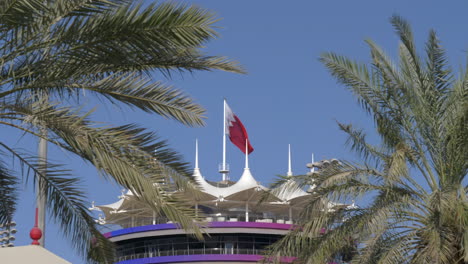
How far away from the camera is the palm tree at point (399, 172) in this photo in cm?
1986

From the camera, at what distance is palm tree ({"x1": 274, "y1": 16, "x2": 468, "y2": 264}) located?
1986 cm

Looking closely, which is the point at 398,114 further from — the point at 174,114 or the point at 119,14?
the point at 119,14

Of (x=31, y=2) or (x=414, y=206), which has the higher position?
(x=31, y=2)

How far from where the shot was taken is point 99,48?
12.4 meters

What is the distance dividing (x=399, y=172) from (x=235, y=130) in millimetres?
45590

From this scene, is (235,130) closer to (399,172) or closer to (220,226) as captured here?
(220,226)

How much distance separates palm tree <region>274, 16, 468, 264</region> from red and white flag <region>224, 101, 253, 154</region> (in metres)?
41.9

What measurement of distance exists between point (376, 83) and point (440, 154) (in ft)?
7.98

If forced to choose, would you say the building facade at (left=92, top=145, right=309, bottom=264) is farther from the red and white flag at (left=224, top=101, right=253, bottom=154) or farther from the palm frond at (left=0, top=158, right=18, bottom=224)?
the palm frond at (left=0, top=158, right=18, bottom=224)

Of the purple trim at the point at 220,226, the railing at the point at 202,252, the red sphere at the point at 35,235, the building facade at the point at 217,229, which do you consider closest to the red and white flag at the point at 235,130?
the building facade at the point at 217,229

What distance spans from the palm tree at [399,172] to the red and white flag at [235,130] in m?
41.9

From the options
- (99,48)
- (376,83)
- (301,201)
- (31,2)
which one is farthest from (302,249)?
(301,201)

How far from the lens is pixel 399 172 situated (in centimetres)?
1900

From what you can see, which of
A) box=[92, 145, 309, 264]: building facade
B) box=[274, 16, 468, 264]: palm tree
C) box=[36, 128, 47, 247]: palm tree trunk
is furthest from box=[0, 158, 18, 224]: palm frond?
box=[92, 145, 309, 264]: building facade
